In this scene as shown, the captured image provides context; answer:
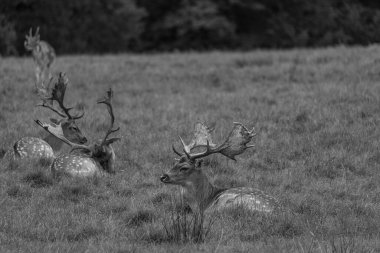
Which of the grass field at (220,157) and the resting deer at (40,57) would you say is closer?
the grass field at (220,157)

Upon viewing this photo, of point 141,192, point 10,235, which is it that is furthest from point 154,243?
point 141,192

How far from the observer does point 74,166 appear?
8.75m

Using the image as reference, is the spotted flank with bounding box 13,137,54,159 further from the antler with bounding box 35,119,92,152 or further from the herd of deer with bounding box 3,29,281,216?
the antler with bounding box 35,119,92,152

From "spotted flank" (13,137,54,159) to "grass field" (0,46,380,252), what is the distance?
14.4 inches

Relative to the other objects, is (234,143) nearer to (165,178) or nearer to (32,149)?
(165,178)

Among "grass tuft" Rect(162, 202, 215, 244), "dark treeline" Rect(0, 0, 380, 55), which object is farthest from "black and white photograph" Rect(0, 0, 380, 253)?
"dark treeline" Rect(0, 0, 380, 55)

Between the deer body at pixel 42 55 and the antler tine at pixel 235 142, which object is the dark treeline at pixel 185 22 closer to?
the deer body at pixel 42 55

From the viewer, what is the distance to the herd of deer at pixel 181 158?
7445mm

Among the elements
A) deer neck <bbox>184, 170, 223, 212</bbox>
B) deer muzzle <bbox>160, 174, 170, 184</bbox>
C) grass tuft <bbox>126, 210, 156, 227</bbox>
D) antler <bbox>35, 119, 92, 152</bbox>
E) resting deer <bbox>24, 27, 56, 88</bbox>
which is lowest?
grass tuft <bbox>126, 210, 156, 227</bbox>

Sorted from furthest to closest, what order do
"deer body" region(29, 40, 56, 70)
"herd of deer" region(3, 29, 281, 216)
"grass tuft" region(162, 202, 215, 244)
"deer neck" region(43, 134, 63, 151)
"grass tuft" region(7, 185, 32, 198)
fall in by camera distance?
"deer body" region(29, 40, 56, 70) → "deer neck" region(43, 134, 63, 151) → "grass tuft" region(7, 185, 32, 198) → "herd of deer" region(3, 29, 281, 216) → "grass tuft" region(162, 202, 215, 244)

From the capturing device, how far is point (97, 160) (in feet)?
30.2

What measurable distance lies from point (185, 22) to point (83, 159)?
2410 centimetres

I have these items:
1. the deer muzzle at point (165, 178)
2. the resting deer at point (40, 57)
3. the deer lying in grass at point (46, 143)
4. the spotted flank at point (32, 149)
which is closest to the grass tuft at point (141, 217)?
the deer muzzle at point (165, 178)

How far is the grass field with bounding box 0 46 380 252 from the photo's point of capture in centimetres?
654
